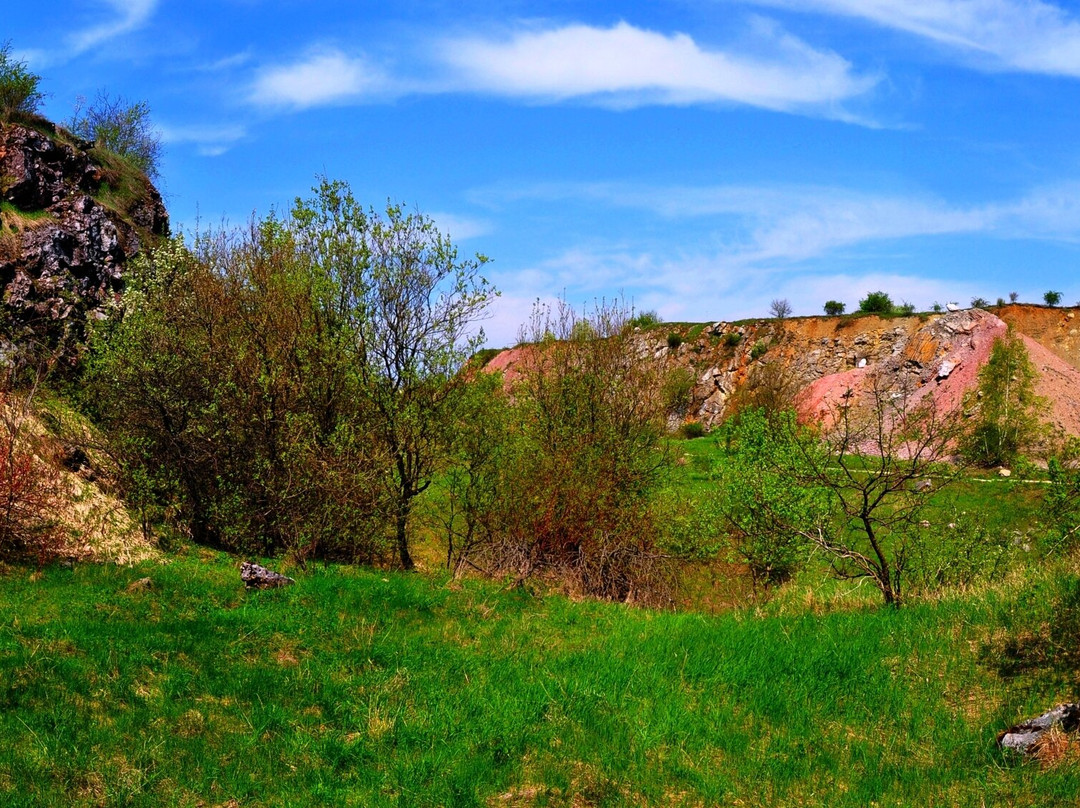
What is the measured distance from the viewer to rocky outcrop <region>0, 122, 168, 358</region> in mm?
19500

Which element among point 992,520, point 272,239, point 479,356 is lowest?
point 992,520

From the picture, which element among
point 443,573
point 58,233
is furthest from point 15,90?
point 443,573

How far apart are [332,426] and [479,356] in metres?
3.12

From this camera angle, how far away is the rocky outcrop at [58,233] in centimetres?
1950

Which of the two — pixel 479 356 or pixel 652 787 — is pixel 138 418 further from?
pixel 652 787

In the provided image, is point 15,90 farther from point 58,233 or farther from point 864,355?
point 864,355

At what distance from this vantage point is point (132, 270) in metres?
20.0

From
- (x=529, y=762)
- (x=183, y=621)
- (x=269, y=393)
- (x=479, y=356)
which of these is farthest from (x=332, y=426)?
(x=529, y=762)

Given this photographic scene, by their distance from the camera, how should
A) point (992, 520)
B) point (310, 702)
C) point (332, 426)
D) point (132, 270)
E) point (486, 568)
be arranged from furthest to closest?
point (992, 520) → point (132, 270) → point (332, 426) → point (486, 568) → point (310, 702)

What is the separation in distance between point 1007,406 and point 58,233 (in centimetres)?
3396

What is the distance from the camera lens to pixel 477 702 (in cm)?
753

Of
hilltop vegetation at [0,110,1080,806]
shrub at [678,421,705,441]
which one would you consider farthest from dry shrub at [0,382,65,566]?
shrub at [678,421,705,441]

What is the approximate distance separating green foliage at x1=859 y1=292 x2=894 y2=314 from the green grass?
48.5m

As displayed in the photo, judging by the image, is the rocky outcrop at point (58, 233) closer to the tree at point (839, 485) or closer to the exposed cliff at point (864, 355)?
the tree at point (839, 485)
